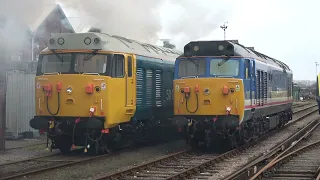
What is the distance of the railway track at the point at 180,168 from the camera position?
1125 centimetres

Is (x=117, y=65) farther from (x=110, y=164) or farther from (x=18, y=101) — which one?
(x=18, y=101)

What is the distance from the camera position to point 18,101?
63.3 ft

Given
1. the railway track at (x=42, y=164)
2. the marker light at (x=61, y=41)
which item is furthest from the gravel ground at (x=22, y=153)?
the marker light at (x=61, y=41)

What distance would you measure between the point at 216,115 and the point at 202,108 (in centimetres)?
46

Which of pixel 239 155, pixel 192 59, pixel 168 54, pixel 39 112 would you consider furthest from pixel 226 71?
pixel 39 112

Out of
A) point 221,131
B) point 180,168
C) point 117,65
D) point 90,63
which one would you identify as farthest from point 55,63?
point 221,131

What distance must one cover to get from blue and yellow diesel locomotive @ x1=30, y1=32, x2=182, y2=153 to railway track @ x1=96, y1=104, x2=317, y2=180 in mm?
1770

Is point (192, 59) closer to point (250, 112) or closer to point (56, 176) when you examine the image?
point (250, 112)

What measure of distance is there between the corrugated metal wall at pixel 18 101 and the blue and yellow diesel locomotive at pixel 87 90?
4904 mm

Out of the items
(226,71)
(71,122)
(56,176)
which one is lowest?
(56,176)

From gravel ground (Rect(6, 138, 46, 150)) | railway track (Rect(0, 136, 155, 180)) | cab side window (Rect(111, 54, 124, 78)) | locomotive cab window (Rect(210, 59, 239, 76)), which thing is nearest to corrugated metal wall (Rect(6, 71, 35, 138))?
gravel ground (Rect(6, 138, 46, 150))

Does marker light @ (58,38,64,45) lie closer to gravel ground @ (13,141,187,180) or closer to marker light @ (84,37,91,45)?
marker light @ (84,37,91,45)

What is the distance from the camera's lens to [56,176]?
11.4 metres

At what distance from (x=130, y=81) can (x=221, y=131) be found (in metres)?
3.06
